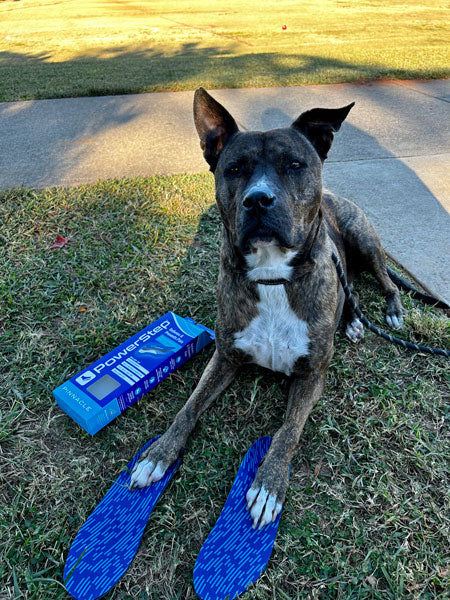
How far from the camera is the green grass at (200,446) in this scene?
76.9 inches

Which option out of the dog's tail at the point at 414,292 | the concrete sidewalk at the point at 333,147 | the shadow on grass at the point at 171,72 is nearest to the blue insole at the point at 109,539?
the dog's tail at the point at 414,292

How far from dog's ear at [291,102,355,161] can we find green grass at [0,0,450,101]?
20.6 ft

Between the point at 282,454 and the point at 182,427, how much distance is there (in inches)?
21.7

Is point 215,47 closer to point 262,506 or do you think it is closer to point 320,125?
point 320,125

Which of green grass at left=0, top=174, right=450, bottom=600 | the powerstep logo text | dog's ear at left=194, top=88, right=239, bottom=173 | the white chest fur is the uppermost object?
dog's ear at left=194, top=88, right=239, bottom=173

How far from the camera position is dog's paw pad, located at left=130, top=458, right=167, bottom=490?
226 centimetres

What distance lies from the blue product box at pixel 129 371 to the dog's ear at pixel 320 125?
138 centimetres

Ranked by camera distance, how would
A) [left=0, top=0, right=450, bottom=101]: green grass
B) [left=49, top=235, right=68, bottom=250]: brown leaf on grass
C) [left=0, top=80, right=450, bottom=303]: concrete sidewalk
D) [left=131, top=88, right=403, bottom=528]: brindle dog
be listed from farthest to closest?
[left=0, top=0, right=450, bottom=101]: green grass
[left=0, top=80, right=450, bottom=303]: concrete sidewalk
[left=49, top=235, right=68, bottom=250]: brown leaf on grass
[left=131, top=88, right=403, bottom=528]: brindle dog

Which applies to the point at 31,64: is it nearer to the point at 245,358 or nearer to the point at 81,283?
the point at 81,283

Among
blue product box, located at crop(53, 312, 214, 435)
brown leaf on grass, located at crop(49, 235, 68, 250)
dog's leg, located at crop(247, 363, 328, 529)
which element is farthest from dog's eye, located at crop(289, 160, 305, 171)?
brown leaf on grass, located at crop(49, 235, 68, 250)

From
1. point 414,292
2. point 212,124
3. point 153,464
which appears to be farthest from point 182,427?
point 414,292

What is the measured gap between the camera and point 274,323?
246 centimetres

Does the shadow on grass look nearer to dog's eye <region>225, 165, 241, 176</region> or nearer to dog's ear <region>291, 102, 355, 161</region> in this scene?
dog's ear <region>291, 102, 355, 161</region>

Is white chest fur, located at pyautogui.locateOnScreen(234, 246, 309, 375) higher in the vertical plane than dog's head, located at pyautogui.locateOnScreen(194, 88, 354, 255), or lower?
lower
